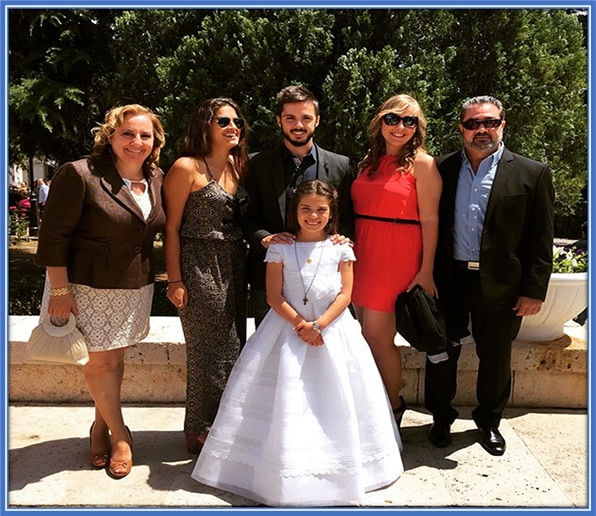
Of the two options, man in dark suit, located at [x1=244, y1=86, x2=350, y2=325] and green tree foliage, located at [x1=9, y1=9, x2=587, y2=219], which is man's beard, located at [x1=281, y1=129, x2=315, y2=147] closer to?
man in dark suit, located at [x1=244, y1=86, x2=350, y2=325]

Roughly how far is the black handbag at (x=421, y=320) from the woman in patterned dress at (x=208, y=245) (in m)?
0.97

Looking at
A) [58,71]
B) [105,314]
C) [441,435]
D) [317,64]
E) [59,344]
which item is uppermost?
[317,64]

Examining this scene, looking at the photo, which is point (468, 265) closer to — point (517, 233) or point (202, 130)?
point (517, 233)

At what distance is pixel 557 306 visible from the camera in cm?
430

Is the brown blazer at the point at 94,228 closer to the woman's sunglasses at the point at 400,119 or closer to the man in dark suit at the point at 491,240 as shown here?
the woman's sunglasses at the point at 400,119

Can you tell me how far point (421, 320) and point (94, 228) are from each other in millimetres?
1867

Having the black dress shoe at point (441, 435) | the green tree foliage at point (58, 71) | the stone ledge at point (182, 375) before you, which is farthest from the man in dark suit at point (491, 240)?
the green tree foliage at point (58, 71)

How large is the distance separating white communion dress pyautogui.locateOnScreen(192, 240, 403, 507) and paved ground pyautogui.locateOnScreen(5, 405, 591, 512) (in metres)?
0.16

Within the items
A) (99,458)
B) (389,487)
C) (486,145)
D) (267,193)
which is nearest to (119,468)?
(99,458)

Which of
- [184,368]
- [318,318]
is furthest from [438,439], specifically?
[184,368]

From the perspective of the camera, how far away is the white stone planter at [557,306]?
14.1ft

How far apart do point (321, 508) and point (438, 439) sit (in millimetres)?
1123

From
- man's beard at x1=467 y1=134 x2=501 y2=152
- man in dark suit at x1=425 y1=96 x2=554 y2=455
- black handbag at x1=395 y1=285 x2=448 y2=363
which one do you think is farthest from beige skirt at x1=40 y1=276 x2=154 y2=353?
man's beard at x1=467 y1=134 x2=501 y2=152

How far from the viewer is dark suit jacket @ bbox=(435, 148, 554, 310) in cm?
339
